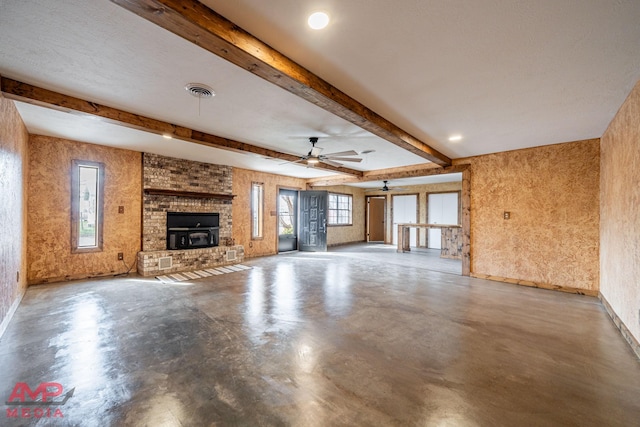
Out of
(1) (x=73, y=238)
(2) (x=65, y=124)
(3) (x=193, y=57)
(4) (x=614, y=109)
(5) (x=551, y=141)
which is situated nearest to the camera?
(3) (x=193, y=57)

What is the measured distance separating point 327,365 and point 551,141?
17.2 ft

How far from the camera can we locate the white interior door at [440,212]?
1020 centimetres

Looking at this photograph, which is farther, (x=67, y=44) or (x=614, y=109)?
(x=614, y=109)

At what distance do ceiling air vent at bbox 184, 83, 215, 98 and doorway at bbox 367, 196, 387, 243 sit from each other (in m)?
10.1

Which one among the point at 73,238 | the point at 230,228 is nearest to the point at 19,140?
the point at 73,238

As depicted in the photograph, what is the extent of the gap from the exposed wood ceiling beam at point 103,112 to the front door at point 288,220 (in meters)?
4.16

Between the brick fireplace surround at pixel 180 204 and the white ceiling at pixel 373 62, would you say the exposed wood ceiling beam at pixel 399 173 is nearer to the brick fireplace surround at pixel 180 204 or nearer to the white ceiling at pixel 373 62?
the white ceiling at pixel 373 62

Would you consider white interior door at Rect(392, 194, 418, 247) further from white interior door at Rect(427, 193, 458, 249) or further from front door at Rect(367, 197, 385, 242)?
front door at Rect(367, 197, 385, 242)

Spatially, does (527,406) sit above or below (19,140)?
below

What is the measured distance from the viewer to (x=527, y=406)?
6.00ft

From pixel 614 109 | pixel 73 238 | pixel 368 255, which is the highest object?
pixel 614 109

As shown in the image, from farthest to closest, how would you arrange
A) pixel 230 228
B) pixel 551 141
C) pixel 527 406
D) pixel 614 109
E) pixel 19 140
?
pixel 230 228, pixel 551 141, pixel 19 140, pixel 614 109, pixel 527 406

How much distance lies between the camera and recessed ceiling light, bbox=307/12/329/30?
1809 mm

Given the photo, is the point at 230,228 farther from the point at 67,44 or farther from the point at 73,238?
the point at 67,44
